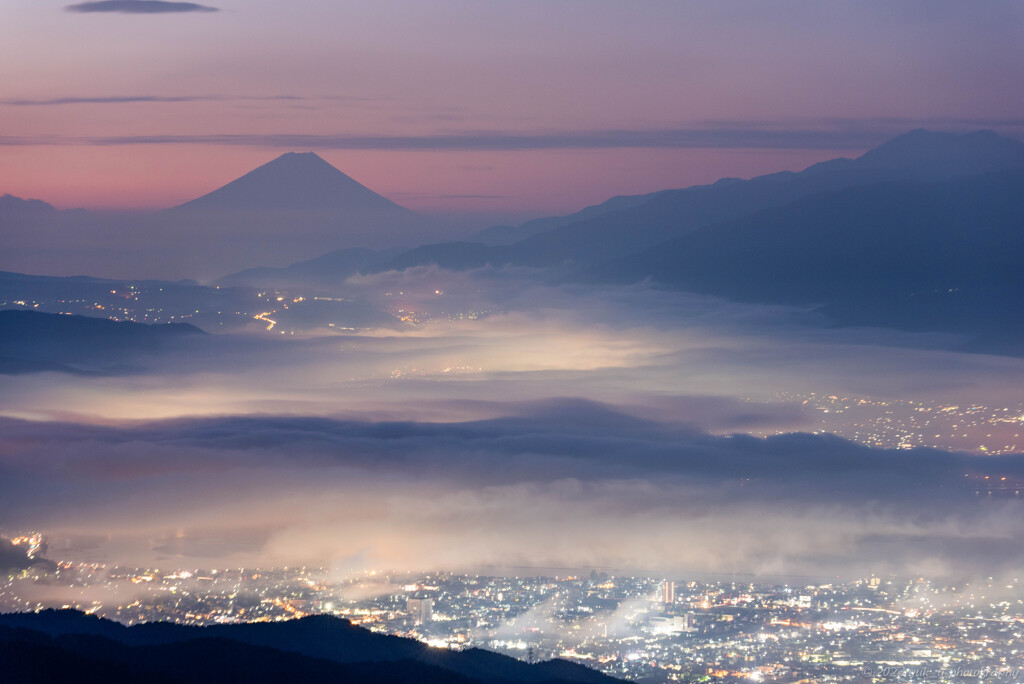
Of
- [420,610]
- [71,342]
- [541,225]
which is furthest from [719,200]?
[420,610]

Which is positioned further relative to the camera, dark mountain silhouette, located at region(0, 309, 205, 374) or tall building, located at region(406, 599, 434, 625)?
dark mountain silhouette, located at region(0, 309, 205, 374)

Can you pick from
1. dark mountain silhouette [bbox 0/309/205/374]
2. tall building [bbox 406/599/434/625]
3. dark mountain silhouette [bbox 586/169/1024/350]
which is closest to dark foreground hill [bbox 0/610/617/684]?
tall building [bbox 406/599/434/625]

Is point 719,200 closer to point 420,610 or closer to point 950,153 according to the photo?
point 950,153

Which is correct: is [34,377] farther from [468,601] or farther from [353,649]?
[353,649]

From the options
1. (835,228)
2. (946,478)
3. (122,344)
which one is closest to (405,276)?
(835,228)

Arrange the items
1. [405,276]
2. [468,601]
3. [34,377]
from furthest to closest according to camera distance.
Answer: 1. [405,276]
2. [34,377]
3. [468,601]

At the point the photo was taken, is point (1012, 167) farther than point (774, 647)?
Yes

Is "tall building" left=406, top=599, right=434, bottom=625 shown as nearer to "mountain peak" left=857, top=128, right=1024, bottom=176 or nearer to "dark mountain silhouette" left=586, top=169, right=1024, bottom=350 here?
"dark mountain silhouette" left=586, top=169, right=1024, bottom=350
